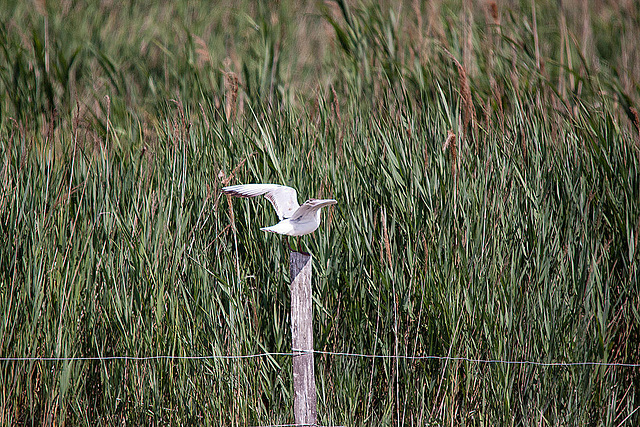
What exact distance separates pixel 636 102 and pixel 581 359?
81.6 inches

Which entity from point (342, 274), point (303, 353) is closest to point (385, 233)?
point (342, 274)

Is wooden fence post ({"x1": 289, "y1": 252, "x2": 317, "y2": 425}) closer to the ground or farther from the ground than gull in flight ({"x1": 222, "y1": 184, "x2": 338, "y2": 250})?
closer to the ground

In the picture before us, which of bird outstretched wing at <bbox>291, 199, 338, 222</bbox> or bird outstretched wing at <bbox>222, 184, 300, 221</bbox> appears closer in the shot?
bird outstretched wing at <bbox>291, 199, 338, 222</bbox>

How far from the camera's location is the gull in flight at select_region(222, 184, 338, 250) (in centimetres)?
229

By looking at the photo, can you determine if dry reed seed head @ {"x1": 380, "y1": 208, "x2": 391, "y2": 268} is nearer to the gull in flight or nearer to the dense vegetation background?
the dense vegetation background

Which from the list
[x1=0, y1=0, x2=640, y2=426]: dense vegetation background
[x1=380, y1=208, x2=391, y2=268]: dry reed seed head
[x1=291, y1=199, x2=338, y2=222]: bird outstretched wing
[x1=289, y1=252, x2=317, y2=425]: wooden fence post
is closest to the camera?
[x1=291, y1=199, x2=338, y2=222]: bird outstretched wing

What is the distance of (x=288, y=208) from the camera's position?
2.51 meters

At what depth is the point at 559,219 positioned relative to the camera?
315 centimetres

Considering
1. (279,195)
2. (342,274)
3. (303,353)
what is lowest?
(303,353)

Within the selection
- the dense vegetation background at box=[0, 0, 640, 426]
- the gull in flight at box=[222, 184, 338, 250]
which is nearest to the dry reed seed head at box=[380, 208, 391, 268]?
the dense vegetation background at box=[0, 0, 640, 426]

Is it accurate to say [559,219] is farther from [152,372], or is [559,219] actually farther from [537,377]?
[152,372]

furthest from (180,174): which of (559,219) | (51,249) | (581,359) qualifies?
(581,359)

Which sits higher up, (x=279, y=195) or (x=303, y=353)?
(x=279, y=195)

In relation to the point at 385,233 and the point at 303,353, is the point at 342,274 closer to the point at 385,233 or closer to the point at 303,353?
the point at 385,233
